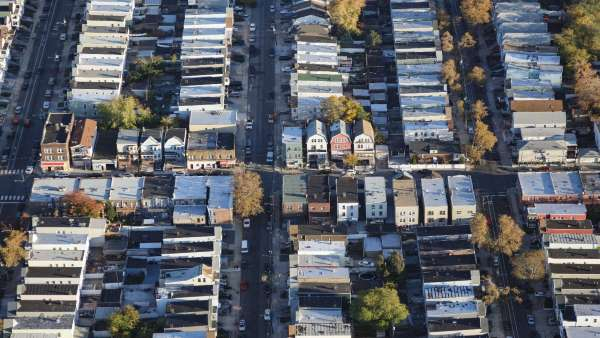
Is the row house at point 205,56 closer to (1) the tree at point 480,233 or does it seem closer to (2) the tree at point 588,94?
(1) the tree at point 480,233

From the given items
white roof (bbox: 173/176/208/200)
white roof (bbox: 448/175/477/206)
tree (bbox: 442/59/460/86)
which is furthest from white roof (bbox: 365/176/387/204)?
tree (bbox: 442/59/460/86)

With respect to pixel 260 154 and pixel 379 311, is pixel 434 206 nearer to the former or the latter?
pixel 379 311

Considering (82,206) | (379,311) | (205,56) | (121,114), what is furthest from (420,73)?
(82,206)

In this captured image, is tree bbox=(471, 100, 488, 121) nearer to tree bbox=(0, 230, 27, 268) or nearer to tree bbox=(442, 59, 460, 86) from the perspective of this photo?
tree bbox=(442, 59, 460, 86)

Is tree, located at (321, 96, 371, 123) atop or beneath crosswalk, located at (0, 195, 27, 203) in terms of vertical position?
atop

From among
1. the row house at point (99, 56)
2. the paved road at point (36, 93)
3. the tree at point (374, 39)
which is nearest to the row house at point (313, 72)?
the tree at point (374, 39)

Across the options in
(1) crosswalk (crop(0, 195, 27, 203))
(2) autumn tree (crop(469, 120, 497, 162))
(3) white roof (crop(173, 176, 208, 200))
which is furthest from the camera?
(2) autumn tree (crop(469, 120, 497, 162))
